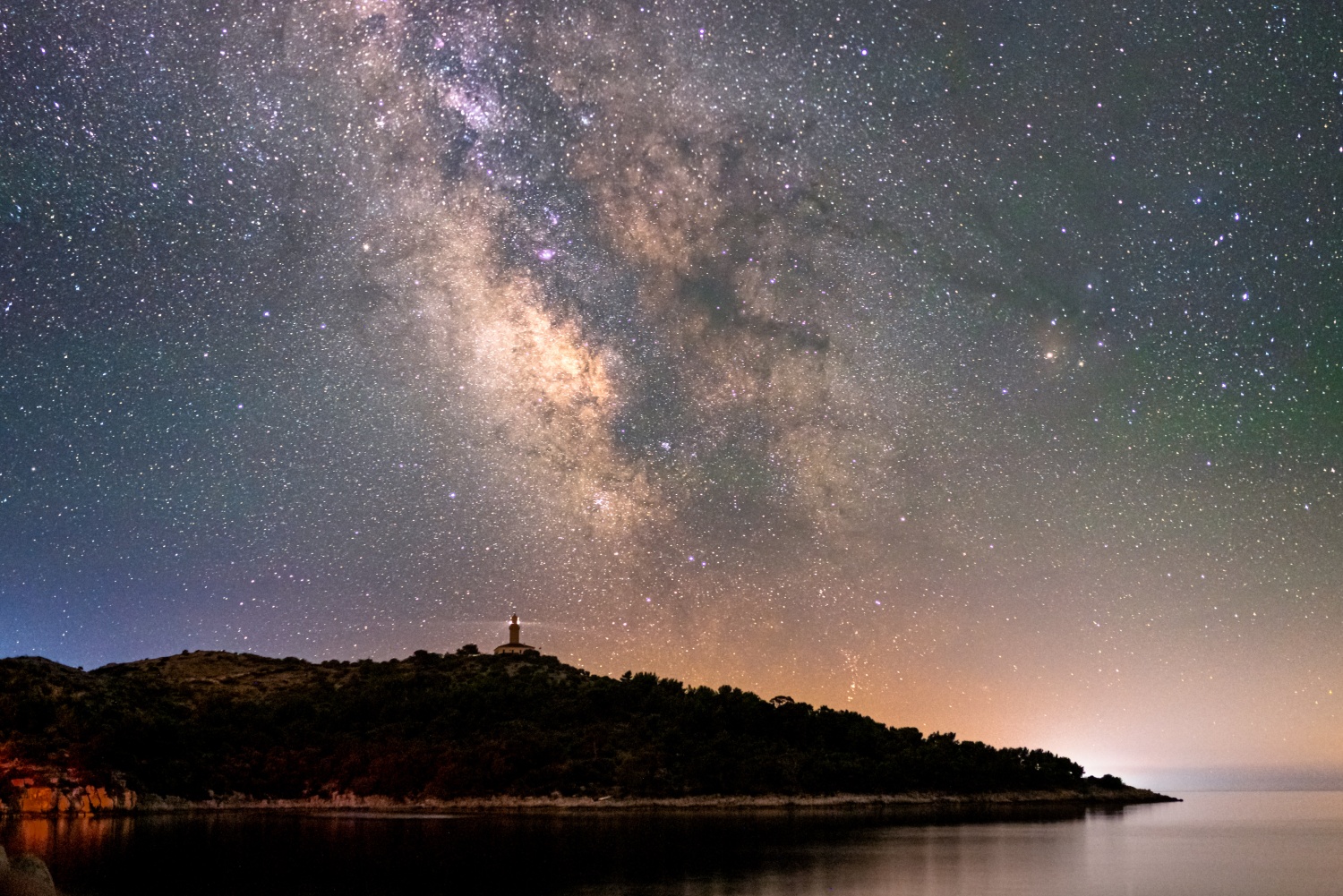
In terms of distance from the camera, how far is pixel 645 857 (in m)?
35.8

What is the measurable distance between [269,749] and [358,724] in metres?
9.02

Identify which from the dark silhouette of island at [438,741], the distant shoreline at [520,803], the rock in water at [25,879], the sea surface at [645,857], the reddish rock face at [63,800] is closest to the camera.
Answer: the rock in water at [25,879]

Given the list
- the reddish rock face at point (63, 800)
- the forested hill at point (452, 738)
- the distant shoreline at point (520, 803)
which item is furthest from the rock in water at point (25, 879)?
the forested hill at point (452, 738)

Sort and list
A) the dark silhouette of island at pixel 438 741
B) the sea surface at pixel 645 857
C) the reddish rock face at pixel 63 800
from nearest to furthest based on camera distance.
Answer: the sea surface at pixel 645 857, the reddish rock face at pixel 63 800, the dark silhouette of island at pixel 438 741

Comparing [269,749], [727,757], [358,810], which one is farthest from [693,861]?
[269,749]

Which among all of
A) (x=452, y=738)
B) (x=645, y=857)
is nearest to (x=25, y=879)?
(x=645, y=857)

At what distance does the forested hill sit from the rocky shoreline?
83 centimetres

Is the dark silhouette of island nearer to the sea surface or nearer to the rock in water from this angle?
the sea surface

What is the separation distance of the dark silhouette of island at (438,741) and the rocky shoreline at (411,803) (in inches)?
9.4

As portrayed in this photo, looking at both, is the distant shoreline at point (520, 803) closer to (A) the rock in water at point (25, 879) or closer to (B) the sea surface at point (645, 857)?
(B) the sea surface at point (645, 857)

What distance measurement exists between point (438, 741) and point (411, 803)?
887 centimetres

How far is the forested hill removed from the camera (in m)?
71.2

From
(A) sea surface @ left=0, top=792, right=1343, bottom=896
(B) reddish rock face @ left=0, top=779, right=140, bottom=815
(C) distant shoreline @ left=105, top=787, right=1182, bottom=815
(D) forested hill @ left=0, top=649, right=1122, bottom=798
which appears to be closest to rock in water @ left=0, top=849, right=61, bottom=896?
(A) sea surface @ left=0, top=792, right=1343, bottom=896

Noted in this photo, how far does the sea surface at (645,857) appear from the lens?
27.9 m
